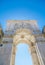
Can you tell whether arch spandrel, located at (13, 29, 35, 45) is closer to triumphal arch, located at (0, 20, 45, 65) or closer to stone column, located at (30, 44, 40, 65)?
triumphal arch, located at (0, 20, 45, 65)

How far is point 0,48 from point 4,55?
1145mm

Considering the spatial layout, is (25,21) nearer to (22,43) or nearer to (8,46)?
(22,43)

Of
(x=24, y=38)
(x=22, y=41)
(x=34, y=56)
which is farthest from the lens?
(x=24, y=38)

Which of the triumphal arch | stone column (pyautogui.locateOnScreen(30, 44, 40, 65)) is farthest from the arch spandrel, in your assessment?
stone column (pyautogui.locateOnScreen(30, 44, 40, 65))

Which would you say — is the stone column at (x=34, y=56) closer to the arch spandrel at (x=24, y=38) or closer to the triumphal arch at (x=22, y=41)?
the triumphal arch at (x=22, y=41)

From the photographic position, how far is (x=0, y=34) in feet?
39.4

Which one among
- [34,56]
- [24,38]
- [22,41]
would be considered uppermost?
[24,38]

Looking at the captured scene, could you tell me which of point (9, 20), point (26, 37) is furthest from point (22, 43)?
point (9, 20)

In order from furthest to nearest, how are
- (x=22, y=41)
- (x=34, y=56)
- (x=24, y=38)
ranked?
(x=24, y=38) → (x=22, y=41) → (x=34, y=56)

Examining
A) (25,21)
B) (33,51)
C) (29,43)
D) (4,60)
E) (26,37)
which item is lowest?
(4,60)

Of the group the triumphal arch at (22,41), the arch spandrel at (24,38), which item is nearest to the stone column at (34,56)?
the triumphal arch at (22,41)

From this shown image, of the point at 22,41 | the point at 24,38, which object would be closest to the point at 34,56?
the point at 22,41

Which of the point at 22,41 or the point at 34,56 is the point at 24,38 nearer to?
the point at 22,41

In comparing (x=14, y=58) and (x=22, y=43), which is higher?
(x=22, y=43)
